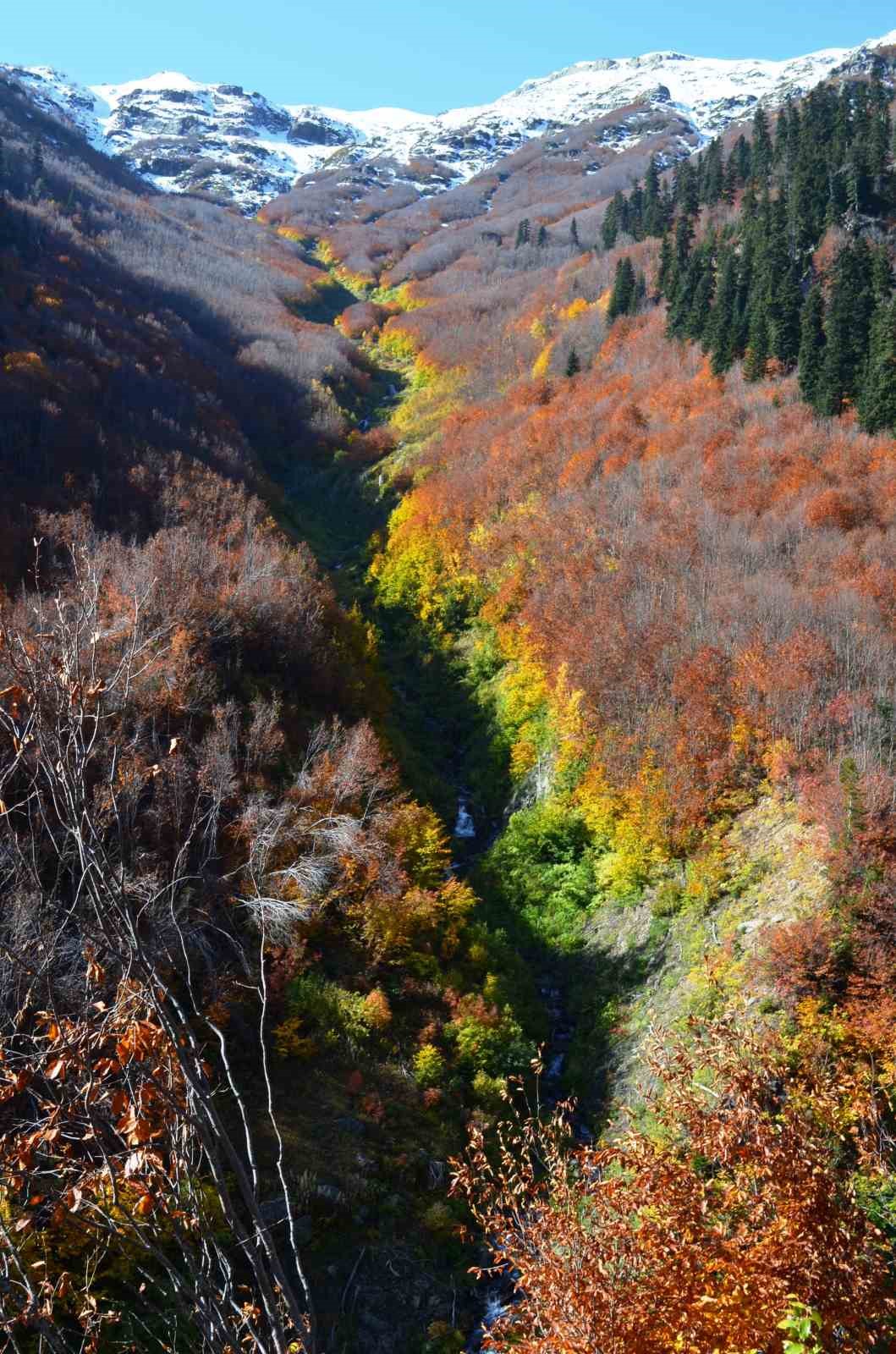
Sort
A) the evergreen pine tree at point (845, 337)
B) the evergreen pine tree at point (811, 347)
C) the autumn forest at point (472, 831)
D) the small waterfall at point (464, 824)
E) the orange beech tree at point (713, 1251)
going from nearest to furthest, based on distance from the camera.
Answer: the autumn forest at point (472, 831)
the orange beech tree at point (713, 1251)
the small waterfall at point (464, 824)
the evergreen pine tree at point (845, 337)
the evergreen pine tree at point (811, 347)

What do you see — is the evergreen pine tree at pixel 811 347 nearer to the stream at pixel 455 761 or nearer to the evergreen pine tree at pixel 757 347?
the evergreen pine tree at pixel 757 347

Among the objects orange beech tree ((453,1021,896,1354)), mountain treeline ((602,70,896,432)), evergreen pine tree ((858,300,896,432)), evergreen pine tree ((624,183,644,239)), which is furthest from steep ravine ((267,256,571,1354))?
evergreen pine tree ((624,183,644,239))

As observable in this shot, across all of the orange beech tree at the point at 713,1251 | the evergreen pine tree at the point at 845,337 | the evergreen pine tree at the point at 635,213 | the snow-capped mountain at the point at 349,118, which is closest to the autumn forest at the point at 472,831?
the orange beech tree at the point at 713,1251

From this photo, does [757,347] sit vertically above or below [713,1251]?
above

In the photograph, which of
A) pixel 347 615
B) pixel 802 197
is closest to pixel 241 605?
pixel 347 615

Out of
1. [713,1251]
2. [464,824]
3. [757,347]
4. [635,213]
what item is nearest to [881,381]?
[757,347]

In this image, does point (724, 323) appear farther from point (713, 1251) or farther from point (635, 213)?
point (713, 1251)

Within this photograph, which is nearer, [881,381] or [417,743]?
[417,743]
